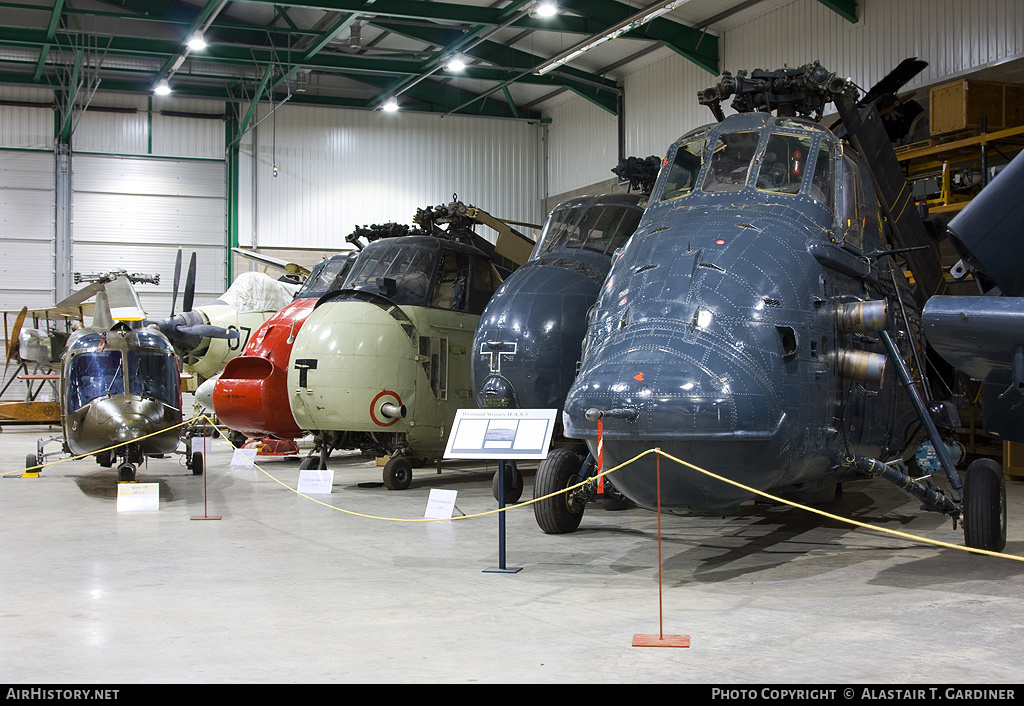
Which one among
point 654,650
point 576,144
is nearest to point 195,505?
point 654,650

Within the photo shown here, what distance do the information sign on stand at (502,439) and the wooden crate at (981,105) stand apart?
10037 mm

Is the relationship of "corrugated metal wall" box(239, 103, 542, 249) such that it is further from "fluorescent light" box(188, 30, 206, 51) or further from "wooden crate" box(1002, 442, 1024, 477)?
"wooden crate" box(1002, 442, 1024, 477)

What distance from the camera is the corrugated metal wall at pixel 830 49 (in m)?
15.8

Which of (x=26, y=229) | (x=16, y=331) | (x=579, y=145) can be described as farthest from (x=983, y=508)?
(x=26, y=229)

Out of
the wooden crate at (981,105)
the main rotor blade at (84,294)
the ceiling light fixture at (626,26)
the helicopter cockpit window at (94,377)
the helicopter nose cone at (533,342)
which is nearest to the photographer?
the helicopter nose cone at (533,342)

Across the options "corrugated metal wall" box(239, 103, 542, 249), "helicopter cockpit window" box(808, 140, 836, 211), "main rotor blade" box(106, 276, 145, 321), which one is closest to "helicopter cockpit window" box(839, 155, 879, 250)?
"helicopter cockpit window" box(808, 140, 836, 211)

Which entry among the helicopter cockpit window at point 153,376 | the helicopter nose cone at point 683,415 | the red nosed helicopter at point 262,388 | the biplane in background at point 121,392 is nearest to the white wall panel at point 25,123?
the biplane in background at point 121,392

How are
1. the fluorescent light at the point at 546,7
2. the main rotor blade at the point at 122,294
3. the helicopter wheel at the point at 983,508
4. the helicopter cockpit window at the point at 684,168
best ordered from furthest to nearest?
1. the fluorescent light at the point at 546,7
2. the main rotor blade at the point at 122,294
3. the helicopter cockpit window at the point at 684,168
4. the helicopter wheel at the point at 983,508

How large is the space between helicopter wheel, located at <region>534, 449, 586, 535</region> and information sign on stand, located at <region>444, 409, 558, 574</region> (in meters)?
1.17

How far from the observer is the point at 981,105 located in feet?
45.9

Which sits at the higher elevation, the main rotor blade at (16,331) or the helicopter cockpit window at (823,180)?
the helicopter cockpit window at (823,180)

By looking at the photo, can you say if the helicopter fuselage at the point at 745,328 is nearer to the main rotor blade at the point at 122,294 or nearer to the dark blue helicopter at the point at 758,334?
the dark blue helicopter at the point at 758,334

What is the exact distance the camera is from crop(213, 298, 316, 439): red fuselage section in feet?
43.1

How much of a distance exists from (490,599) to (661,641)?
151 cm
